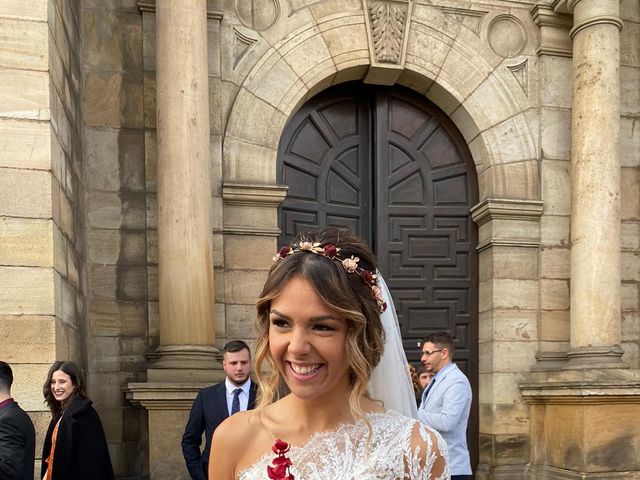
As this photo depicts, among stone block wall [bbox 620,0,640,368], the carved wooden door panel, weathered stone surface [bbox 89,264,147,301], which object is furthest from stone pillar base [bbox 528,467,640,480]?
weathered stone surface [bbox 89,264,147,301]

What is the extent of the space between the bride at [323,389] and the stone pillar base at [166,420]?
4514mm

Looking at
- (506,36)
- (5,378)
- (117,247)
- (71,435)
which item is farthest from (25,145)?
(506,36)

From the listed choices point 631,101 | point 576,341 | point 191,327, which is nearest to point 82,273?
point 191,327

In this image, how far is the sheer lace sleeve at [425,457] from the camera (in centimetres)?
187

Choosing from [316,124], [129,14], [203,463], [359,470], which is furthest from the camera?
[316,124]

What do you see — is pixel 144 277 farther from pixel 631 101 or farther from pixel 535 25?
pixel 631 101

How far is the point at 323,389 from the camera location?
1792 millimetres

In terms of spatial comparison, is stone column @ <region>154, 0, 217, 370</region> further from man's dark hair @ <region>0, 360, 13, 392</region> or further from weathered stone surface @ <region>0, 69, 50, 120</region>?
man's dark hair @ <region>0, 360, 13, 392</region>

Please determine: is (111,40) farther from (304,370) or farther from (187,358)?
(304,370)

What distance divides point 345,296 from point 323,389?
251mm

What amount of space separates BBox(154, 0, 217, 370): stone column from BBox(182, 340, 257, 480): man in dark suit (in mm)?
1532

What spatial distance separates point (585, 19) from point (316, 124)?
11.0 feet

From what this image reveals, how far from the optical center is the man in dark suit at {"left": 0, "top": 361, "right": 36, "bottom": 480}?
3.53m

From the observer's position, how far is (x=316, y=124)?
27.7 ft
